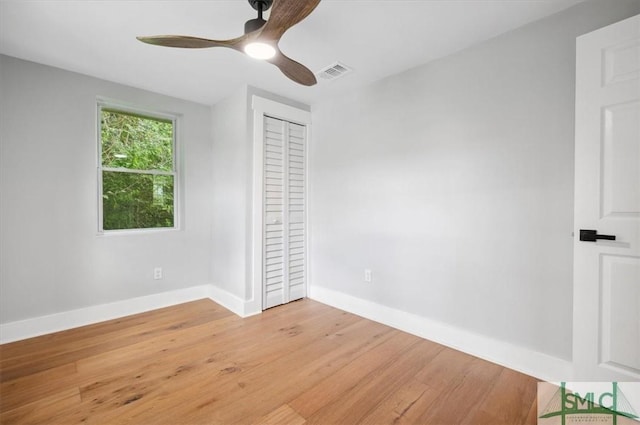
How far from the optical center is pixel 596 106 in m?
1.58

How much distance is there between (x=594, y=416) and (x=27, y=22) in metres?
4.30

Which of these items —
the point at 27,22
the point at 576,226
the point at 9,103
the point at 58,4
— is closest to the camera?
the point at 576,226

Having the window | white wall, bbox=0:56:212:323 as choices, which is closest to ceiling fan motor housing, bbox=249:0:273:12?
white wall, bbox=0:56:212:323

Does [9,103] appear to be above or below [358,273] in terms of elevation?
above

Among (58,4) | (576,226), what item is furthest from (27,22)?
(576,226)

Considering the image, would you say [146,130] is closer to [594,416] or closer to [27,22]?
[27,22]

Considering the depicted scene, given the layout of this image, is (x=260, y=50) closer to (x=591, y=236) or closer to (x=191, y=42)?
(x=191, y=42)

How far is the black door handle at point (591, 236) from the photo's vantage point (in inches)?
60.2

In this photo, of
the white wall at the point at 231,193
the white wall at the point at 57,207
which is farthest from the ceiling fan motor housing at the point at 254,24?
the white wall at the point at 57,207

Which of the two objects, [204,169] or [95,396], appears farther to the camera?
[204,169]

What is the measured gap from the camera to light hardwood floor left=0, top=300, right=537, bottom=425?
1.57 m

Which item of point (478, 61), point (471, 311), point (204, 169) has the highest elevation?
point (478, 61)

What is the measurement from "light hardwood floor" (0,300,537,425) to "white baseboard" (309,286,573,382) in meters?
0.08

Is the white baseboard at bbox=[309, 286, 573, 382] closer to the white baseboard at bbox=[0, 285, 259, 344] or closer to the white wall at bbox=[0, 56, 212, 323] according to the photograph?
the white baseboard at bbox=[0, 285, 259, 344]
